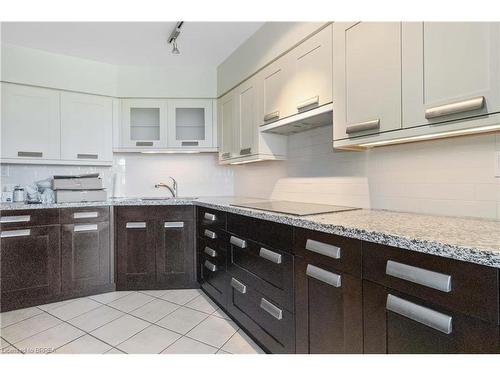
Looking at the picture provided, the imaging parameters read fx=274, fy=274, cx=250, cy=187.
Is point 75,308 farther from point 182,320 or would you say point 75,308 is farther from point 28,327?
point 182,320

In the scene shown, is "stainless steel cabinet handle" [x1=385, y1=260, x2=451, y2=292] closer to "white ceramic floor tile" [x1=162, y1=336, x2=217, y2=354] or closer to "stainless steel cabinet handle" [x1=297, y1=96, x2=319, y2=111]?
"stainless steel cabinet handle" [x1=297, y1=96, x2=319, y2=111]

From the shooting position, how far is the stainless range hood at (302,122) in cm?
173

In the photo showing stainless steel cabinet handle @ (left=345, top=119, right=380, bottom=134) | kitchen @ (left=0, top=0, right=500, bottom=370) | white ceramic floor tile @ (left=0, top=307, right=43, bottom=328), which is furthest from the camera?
white ceramic floor tile @ (left=0, top=307, right=43, bottom=328)

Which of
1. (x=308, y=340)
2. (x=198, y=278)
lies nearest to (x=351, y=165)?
(x=308, y=340)

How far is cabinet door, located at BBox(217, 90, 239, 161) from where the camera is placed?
9.01ft

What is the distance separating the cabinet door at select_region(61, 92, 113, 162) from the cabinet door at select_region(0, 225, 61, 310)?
842 millimetres

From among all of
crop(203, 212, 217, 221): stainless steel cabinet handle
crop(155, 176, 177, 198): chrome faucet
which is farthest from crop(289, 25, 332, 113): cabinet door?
crop(155, 176, 177, 198): chrome faucet

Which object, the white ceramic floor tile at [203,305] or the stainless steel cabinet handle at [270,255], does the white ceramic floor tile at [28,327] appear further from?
the stainless steel cabinet handle at [270,255]

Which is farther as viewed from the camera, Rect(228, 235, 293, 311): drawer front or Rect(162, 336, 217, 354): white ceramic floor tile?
Rect(162, 336, 217, 354): white ceramic floor tile

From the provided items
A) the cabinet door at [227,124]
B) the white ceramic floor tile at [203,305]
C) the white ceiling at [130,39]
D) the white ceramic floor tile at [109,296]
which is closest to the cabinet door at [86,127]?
the white ceiling at [130,39]

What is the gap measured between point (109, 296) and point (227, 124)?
6.61 ft

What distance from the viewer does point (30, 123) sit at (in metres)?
2.62

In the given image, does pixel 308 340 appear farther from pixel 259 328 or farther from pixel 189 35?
pixel 189 35

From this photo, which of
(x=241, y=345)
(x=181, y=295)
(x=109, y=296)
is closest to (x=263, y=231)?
(x=241, y=345)
